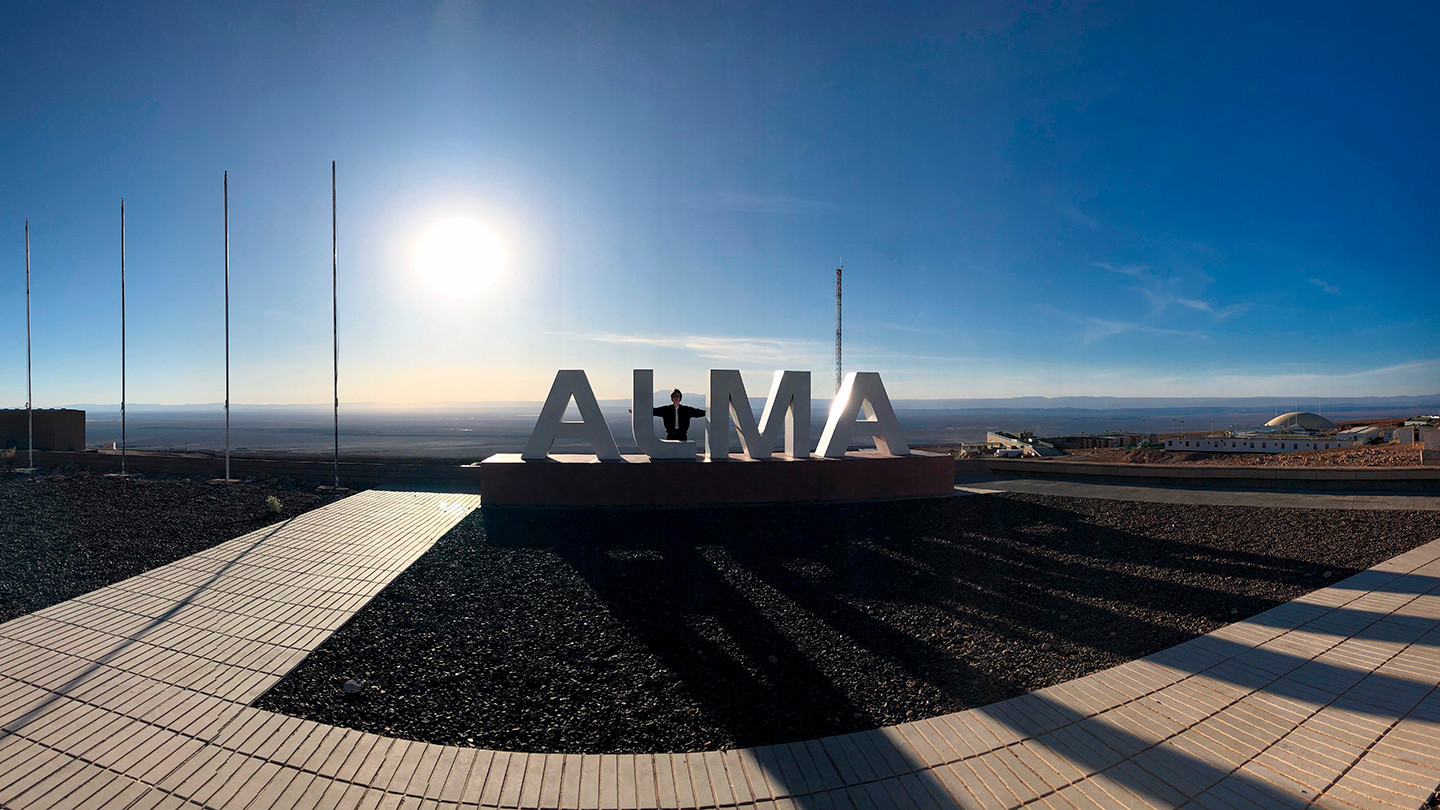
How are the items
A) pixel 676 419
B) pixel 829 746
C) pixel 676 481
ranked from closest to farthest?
pixel 829 746, pixel 676 481, pixel 676 419

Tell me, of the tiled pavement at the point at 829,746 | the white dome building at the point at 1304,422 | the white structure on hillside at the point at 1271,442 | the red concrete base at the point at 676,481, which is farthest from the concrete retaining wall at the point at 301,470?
the white dome building at the point at 1304,422

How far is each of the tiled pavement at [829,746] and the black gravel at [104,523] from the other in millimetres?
1906

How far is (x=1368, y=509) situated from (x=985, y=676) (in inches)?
453

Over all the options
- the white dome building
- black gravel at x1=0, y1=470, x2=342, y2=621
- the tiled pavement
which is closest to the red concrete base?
black gravel at x1=0, y1=470, x2=342, y2=621

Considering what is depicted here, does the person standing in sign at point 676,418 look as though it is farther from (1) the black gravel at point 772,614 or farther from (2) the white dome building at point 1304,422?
(2) the white dome building at point 1304,422

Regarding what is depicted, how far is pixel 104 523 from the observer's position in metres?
10.2

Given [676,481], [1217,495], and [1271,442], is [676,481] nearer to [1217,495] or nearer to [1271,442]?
[1217,495]

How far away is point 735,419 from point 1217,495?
1067cm

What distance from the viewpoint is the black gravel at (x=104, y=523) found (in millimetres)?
7426

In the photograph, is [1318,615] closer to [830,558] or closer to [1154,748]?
[1154,748]

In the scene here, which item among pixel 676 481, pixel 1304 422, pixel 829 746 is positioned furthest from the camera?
pixel 1304 422

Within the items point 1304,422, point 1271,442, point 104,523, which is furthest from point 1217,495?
point 1304,422

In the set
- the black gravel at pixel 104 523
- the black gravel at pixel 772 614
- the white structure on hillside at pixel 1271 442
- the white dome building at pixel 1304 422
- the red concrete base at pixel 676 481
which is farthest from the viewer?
the white dome building at pixel 1304 422

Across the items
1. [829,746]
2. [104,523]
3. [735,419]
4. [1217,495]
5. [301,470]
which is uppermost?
[735,419]
